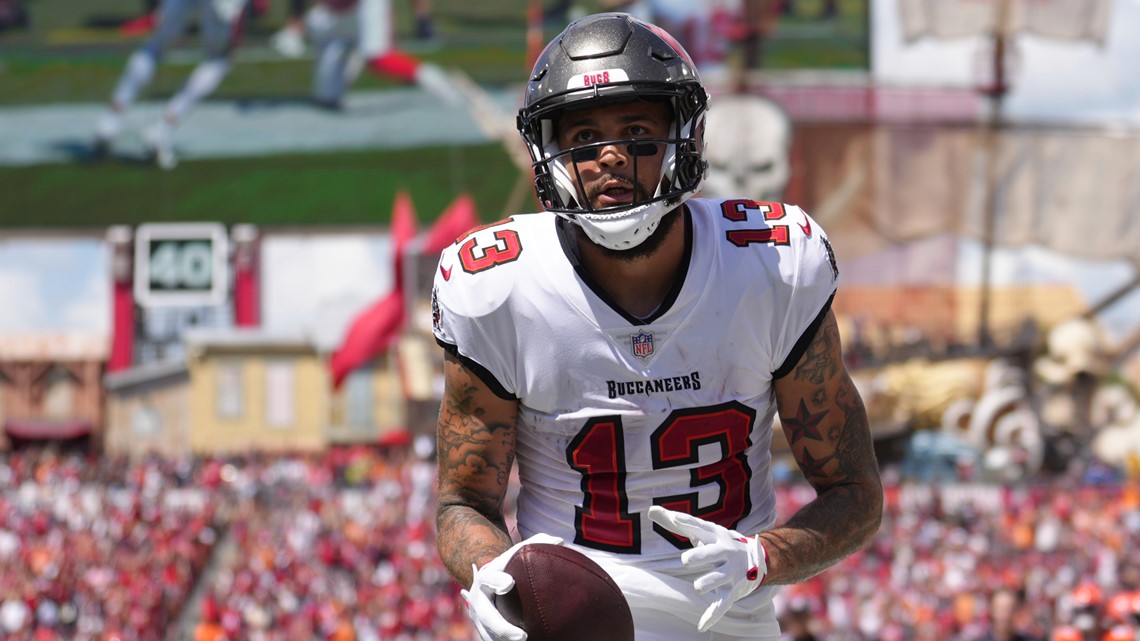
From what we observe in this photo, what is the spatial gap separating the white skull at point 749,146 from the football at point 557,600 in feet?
102

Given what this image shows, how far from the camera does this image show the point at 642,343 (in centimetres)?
325

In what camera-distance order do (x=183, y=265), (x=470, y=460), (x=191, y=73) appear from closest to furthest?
(x=470, y=460)
(x=183, y=265)
(x=191, y=73)

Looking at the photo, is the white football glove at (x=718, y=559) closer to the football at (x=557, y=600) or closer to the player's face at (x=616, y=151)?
the football at (x=557, y=600)

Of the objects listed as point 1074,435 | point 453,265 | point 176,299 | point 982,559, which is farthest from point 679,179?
point 176,299

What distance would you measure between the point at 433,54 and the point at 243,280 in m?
7.33

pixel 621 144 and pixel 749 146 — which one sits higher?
pixel 621 144

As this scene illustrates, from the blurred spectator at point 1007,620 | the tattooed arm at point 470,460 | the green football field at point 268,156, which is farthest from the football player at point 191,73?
the tattooed arm at point 470,460

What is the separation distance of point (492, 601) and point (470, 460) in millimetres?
493

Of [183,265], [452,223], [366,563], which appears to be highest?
[452,223]

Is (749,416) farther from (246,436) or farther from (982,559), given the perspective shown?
(246,436)

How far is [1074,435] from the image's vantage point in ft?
100

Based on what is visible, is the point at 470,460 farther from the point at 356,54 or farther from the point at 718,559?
the point at 356,54

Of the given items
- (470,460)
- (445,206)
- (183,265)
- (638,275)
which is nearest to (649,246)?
(638,275)

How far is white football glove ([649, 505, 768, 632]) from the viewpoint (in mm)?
2926
